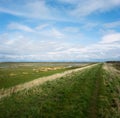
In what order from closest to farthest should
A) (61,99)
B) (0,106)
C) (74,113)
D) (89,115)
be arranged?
(89,115), (74,113), (0,106), (61,99)

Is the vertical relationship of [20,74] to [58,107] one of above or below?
above

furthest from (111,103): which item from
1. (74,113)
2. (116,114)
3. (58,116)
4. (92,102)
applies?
(58,116)

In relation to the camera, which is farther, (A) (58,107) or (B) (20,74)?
(B) (20,74)

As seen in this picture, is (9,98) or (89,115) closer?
(89,115)

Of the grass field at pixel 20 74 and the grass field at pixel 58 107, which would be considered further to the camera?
the grass field at pixel 20 74

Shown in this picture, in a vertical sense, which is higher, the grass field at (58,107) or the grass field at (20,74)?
the grass field at (20,74)

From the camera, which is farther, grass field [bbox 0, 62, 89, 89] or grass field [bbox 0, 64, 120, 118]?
grass field [bbox 0, 62, 89, 89]

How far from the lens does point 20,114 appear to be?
16.1 metres

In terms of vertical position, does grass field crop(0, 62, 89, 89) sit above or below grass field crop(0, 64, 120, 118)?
above

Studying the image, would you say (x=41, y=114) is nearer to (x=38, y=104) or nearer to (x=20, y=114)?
(x=20, y=114)

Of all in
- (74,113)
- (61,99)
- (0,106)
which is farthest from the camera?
(61,99)

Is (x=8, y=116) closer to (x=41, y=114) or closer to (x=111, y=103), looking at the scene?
(x=41, y=114)

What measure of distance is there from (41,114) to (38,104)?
320 cm

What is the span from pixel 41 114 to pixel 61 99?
5.34 m
